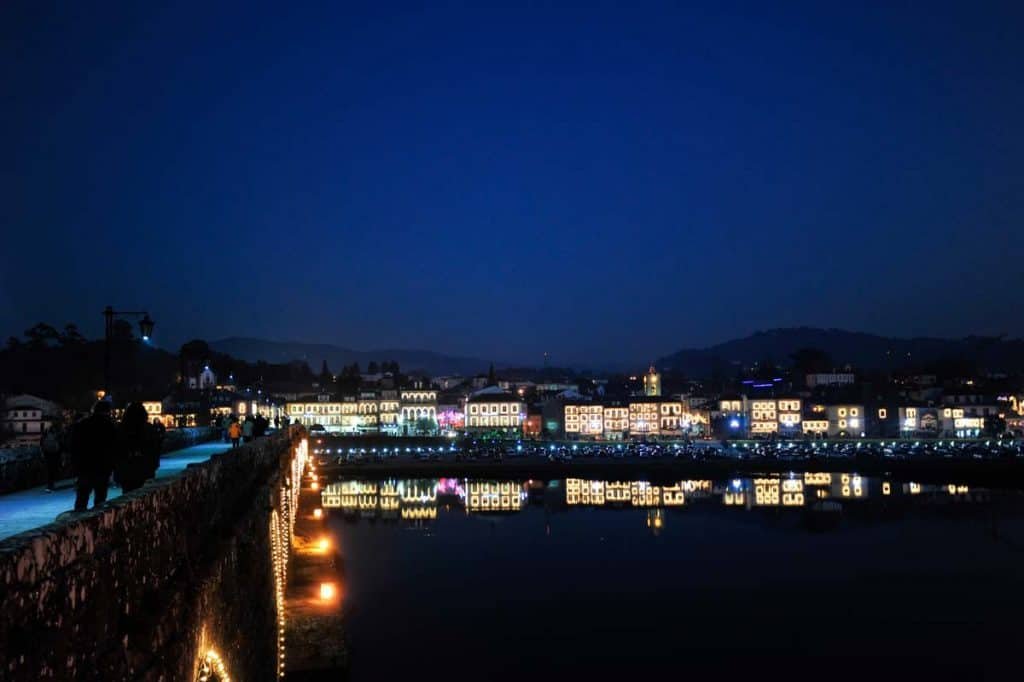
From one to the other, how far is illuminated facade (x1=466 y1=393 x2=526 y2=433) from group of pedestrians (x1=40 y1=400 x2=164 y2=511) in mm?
104749

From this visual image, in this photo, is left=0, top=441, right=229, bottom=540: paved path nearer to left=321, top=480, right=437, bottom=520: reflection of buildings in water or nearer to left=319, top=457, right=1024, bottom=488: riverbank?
left=321, top=480, right=437, bottom=520: reflection of buildings in water

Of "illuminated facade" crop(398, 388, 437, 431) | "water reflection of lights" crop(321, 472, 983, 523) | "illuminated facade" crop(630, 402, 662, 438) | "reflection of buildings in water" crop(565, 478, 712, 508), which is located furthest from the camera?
"illuminated facade" crop(398, 388, 437, 431)

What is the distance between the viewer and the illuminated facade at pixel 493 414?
11831cm

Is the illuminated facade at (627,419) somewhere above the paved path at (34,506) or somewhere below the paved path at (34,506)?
below

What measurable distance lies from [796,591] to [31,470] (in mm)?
26061

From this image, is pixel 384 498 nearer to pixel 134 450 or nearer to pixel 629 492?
pixel 629 492

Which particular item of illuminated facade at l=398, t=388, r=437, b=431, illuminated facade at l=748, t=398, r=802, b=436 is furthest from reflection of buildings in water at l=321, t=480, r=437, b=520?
illuminated facade at l=748, t=398, r=802, b=436

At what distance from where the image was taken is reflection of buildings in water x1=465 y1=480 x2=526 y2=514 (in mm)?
56594

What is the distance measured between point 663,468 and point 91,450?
74.4 metres

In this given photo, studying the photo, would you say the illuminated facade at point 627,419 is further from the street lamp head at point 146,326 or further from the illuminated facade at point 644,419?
the street lamp head at point 146,326

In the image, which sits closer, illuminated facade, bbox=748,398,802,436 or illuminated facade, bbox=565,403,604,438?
illuminated facade, bbox=748,398,802,436

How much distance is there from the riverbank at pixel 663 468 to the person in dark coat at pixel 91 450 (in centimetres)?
6875

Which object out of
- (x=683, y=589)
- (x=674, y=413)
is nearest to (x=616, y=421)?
(x=674, y=413)

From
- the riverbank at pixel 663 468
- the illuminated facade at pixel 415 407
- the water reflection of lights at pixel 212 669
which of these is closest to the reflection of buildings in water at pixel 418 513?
the riverbank at pixel 663 468
